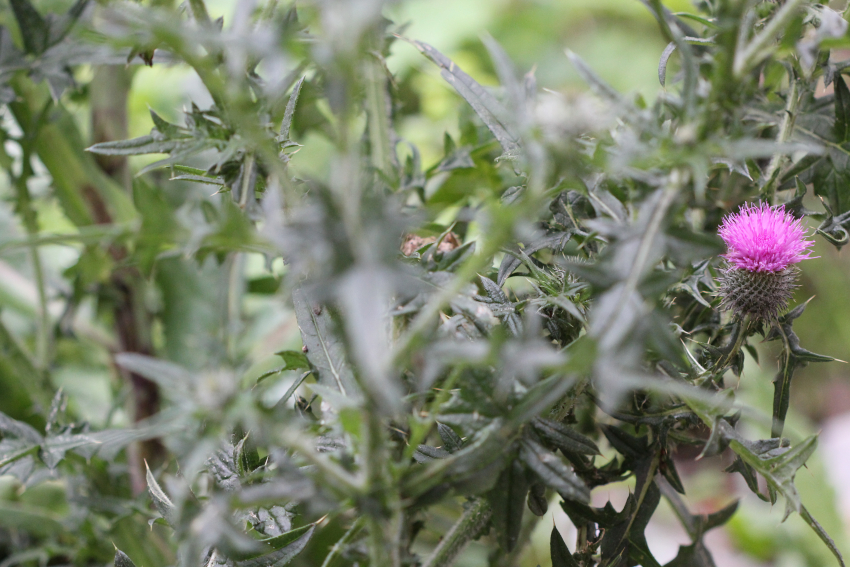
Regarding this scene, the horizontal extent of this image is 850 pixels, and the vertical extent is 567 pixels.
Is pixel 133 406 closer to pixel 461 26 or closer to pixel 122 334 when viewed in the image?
pixel 122 334

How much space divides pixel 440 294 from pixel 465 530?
250 millimetres

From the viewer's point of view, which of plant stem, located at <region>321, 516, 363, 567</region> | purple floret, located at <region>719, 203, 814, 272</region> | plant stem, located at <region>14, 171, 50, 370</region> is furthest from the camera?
plant stem, located at <region>14, 171, 50, 370</region>

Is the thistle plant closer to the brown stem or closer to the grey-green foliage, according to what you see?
the grey-green foliage

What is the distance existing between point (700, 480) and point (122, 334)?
2.16 m

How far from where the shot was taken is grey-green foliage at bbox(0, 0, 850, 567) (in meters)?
0.30

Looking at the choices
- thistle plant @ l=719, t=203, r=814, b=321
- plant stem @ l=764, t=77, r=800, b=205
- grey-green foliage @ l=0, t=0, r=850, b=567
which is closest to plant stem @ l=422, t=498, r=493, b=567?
grey-green foliage @ l=0, t=0, r=850, b=567

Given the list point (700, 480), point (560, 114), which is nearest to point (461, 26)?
point (700, 480)

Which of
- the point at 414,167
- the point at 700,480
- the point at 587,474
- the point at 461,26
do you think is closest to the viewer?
the point at 587,474

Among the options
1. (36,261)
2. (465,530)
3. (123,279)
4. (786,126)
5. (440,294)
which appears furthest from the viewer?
(123,279)

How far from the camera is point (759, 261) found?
1.86ft

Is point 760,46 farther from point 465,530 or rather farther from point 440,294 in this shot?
point 465,530

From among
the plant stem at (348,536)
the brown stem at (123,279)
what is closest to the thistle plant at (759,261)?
the plant stem at (348,536)

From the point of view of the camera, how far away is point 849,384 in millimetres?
2979

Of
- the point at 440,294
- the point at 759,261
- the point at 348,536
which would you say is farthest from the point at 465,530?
the point at 759,261
